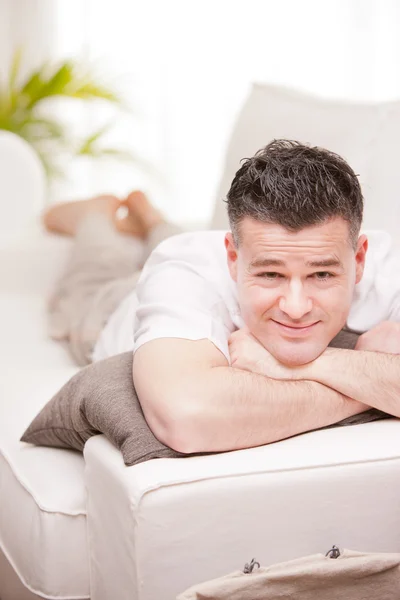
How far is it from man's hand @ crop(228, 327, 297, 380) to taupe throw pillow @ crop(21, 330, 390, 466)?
5.2 inches

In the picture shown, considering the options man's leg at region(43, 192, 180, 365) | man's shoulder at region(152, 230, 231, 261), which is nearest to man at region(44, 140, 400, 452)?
man's shoulder at region(152, 230, 231, 261)

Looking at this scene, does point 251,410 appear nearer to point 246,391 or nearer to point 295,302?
point 246,391

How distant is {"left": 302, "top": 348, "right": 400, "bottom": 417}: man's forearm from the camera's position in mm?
1509

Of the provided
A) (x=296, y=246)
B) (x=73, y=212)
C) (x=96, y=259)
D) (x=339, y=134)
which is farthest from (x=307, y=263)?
(x=73, y=212)

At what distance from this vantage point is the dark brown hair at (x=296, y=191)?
A: 152cm

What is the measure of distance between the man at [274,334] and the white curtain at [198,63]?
2598mm

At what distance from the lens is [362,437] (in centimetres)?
146

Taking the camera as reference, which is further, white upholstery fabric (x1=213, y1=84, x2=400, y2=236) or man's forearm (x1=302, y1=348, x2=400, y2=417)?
white upholstery fabric (x1=213, y1=84, x2=400, y2=236)

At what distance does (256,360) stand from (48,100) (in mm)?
3191

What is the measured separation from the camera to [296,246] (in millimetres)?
1507

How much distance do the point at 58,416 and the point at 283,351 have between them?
44 cm

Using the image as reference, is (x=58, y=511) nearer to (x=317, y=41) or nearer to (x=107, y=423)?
(x=107, y=423)

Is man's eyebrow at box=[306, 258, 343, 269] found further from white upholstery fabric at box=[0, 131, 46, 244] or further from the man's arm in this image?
white upholstery fabric at box=[0, 131, 46, 244]

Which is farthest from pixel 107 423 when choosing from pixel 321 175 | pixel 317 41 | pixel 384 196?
pixel 317 41
